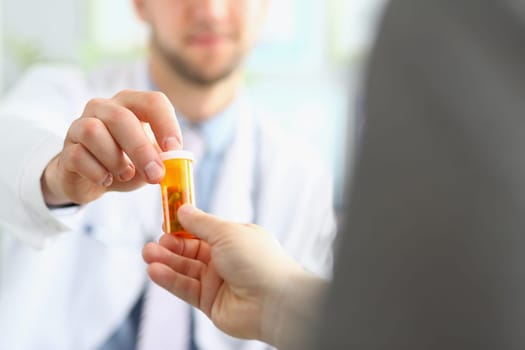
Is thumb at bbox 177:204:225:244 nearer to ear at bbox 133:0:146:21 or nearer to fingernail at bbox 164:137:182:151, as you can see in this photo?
fingernail at bbox 164:137:182:151

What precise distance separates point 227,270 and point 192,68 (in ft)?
3.13

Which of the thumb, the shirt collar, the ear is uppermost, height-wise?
the ear

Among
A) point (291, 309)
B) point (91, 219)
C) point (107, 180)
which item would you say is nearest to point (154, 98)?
point (107, 180)

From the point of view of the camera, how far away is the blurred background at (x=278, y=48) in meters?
2.80

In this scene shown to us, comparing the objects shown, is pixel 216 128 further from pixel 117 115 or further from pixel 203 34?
pixel 117 115

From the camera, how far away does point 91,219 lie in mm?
1448

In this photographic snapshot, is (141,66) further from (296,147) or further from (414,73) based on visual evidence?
(414,73)

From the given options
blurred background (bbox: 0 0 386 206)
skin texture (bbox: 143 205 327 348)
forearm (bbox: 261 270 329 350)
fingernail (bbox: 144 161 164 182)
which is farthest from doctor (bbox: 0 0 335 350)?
blurred background (bbox: 0 0 386 206)

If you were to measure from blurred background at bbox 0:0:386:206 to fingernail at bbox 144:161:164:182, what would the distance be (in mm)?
1966

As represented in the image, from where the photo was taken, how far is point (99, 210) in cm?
146

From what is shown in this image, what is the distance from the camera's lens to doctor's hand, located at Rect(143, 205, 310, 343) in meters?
0.78

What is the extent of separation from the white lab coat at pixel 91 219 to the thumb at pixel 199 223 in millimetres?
369

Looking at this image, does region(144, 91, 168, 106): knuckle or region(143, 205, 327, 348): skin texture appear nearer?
region(143, 205, 327, 348): skin texture

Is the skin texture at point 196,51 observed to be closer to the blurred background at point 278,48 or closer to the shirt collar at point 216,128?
the shirt collar at point 216,128
